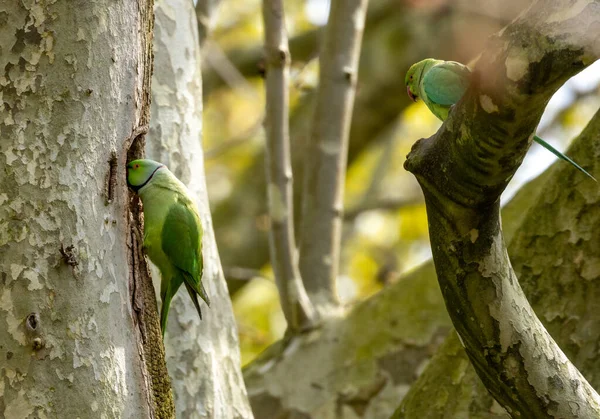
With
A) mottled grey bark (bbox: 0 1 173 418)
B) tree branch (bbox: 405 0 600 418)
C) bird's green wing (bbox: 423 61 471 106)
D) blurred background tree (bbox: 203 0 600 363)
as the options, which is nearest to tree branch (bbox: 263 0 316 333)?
blurred background tree (bbox: 203 0 600 363)

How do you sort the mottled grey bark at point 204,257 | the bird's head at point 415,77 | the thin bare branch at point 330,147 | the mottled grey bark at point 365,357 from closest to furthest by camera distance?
the mottled grey bark at point 204,257 → the bird's head at point 415,77 → the mottled grey bark at point 365,357 → the thin bare branch at point 330,147

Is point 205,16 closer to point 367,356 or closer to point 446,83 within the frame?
point 446,83

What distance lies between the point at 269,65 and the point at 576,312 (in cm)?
191

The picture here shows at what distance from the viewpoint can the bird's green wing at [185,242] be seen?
252 cm

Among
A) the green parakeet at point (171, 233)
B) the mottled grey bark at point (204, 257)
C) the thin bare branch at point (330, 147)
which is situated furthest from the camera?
the thin bare branch at point (330, 147)

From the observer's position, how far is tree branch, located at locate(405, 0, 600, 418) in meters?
1.57

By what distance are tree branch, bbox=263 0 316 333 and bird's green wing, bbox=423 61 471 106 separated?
4.08 feet

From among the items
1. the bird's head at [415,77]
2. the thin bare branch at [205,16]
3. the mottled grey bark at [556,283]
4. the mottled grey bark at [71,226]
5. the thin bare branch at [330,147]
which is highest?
the thin bare branch at [205,16]

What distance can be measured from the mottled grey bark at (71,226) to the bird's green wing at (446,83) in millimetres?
1023

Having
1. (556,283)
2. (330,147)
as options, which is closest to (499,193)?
(556,283)

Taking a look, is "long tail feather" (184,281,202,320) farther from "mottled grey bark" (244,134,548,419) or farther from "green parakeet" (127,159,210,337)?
"mottled grey bark" (244,134,548,419)

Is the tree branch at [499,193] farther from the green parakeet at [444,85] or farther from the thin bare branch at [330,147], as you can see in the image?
the thin bare branch at [330,147]

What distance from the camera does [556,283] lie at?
268cm

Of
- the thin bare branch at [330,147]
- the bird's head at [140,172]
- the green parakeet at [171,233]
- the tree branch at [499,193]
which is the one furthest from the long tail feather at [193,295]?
the thin bare branch at [330,147]
